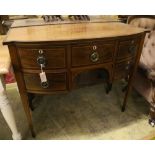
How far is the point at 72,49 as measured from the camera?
3.07 ft

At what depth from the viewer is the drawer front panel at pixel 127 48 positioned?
3.49 feet

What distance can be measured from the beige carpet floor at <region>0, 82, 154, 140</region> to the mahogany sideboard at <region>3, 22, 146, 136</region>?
0.35 meters

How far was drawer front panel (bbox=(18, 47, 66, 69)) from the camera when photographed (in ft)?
2.98

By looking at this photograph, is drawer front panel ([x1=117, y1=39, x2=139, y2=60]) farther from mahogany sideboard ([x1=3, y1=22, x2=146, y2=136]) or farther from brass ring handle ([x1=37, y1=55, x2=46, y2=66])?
brass ring handle ([x1=37, y1=55, x2=46, y2=66])

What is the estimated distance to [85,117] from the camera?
4.93 ft

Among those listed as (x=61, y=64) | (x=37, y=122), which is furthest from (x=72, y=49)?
(x=37, y=122)

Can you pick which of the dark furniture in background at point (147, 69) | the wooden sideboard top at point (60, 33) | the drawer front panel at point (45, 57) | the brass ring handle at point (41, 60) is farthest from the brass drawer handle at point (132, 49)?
the brass ring handle at point (41, 60)

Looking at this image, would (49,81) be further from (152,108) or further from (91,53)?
(152,108)

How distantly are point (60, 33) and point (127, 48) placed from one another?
44 cm

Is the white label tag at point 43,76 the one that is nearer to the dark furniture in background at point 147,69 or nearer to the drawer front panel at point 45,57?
the drawer front panel at point 45,57

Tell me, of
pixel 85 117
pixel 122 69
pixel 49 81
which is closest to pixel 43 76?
pixel 49 81

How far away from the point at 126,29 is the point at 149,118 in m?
0.83

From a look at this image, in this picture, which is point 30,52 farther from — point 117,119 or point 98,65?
point 117,119
